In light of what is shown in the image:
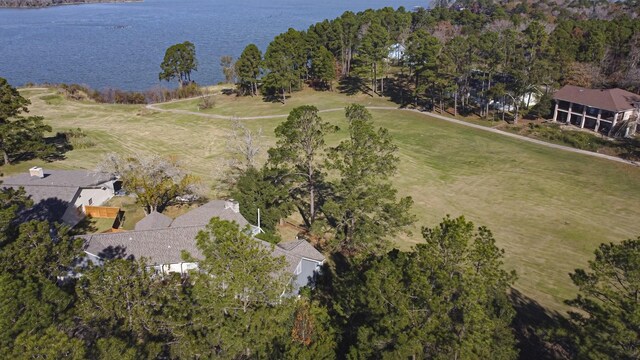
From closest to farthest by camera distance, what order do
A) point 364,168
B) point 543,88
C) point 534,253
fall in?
point 364,168
point 534,253
point 543,88

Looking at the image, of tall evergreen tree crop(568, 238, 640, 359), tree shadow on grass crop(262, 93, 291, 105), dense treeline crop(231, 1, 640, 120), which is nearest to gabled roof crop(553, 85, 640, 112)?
dense treeline crop(231, 1, 640, 120)

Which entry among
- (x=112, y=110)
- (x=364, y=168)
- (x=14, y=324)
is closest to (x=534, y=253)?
(x=364, y=168)

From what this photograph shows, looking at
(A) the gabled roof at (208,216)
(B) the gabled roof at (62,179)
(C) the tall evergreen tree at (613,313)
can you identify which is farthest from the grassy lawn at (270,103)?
(C) the tall evergreen tree at (613,313)

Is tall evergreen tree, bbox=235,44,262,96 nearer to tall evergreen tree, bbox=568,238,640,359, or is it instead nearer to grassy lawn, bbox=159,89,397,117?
grassy lawn, bbox=159,89,397,117

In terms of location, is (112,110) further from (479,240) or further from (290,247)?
(479,240)

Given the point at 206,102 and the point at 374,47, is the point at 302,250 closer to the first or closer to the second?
the point at 206,102

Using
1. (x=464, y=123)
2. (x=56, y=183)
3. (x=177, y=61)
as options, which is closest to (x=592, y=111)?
(x=464, y=123)

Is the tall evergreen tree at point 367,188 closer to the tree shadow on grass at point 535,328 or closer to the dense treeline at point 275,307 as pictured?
the dense treeline at point 275,307
